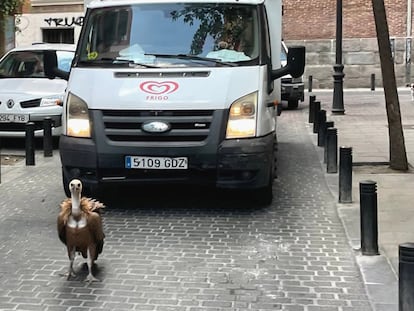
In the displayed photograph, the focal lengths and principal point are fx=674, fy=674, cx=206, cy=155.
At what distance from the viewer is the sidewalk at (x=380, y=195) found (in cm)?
516

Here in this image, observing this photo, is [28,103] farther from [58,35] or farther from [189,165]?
[58,35]

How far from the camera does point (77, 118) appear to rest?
698 cm

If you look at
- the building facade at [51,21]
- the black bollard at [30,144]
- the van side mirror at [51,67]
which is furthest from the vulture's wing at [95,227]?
the building facade at [51,21]

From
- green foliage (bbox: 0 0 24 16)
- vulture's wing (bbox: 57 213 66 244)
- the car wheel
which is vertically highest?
green foliage (bbox: 0 0 24 16)

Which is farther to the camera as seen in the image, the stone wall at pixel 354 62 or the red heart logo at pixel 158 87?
the stone wall at pixel 354 62

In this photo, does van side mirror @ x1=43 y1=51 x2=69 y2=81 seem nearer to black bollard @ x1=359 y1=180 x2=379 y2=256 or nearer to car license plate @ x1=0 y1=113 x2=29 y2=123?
car license plate @ x1=0 y1=113 x2=29 y2=123

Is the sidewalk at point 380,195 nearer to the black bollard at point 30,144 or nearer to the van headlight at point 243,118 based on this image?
the van headlight at point 243,118

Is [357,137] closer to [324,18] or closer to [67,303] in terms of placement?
[67,303]

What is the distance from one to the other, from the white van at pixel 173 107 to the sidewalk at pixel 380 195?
1.29 m

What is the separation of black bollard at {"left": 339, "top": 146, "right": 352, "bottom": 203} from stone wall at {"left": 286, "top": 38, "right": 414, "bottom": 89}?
1962 cm

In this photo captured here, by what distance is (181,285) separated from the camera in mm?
5090

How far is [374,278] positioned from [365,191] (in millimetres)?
834

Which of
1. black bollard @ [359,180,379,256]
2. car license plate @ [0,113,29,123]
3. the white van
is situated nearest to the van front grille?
the white van

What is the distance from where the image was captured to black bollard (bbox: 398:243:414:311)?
3.86m
